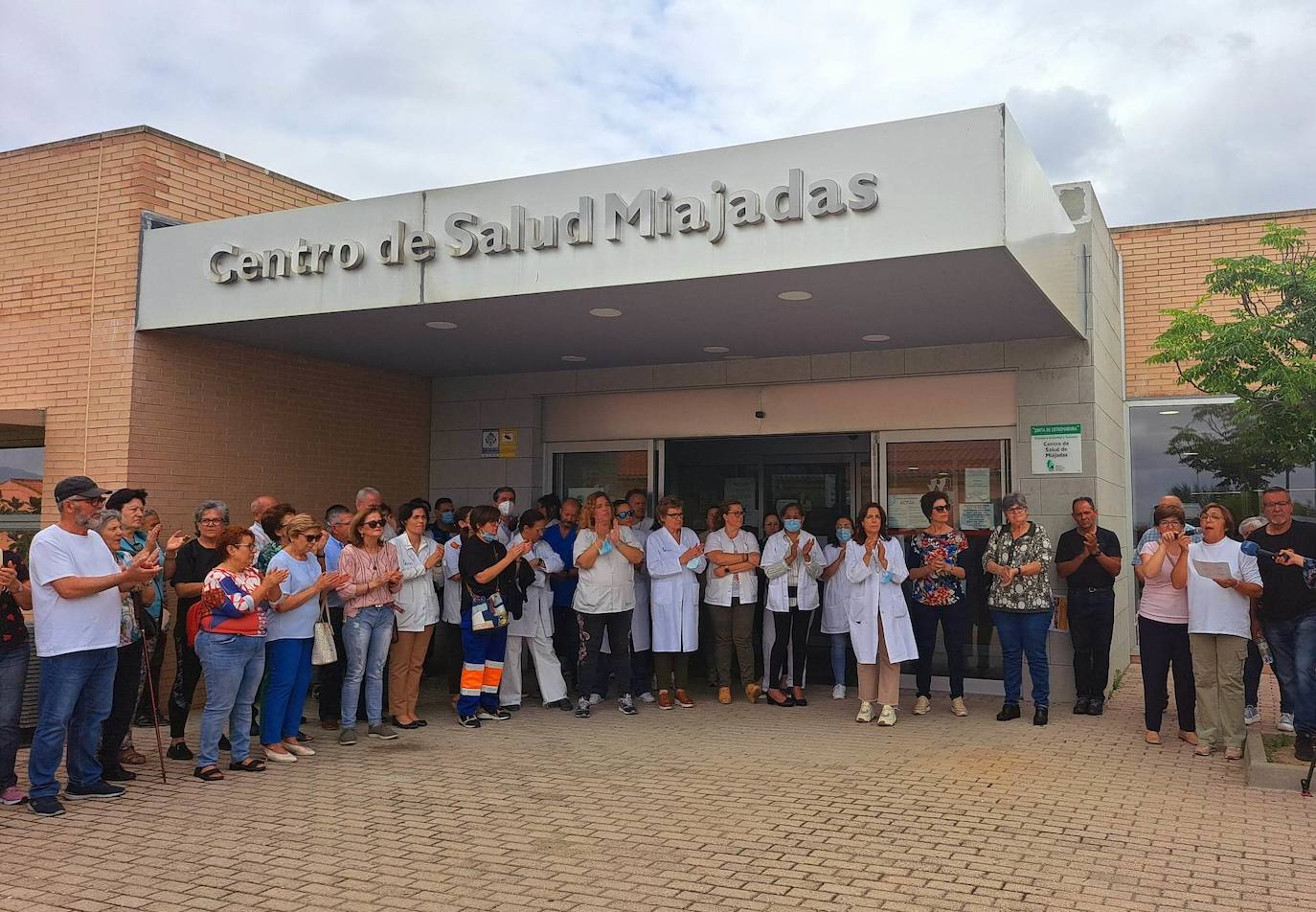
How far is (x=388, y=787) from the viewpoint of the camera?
602cm

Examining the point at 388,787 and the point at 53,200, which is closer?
the point at 388,787

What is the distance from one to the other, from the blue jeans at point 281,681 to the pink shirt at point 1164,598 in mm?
5935

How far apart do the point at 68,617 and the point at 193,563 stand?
4.11 ft

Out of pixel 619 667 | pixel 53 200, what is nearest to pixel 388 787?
pixel 619 667

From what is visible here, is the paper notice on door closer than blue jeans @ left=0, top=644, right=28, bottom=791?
No

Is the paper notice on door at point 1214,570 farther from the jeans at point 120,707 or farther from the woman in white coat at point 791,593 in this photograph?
the jeans at point 120,707

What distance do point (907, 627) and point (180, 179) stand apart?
736 centimetres

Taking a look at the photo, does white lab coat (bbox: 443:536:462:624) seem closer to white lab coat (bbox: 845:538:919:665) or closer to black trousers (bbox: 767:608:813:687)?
black trousers (bbox: 767:608:813:687)

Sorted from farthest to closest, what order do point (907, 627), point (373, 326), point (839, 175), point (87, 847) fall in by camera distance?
point (373, 326)
point (907, 627)
point (839, 175)
point (87, 847)

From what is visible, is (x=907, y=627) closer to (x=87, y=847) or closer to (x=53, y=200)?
(x=87, y=847)

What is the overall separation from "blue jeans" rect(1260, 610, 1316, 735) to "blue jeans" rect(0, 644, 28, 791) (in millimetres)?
7476

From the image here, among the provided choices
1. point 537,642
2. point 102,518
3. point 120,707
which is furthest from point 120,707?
point 537,642

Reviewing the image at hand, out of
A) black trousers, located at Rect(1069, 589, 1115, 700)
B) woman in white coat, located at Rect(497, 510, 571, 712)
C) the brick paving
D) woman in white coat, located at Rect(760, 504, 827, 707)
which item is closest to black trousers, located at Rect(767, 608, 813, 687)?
woman in white coat, located at Rect(760, 504, 827, 707)

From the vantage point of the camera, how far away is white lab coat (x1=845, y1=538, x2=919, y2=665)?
8.06m
